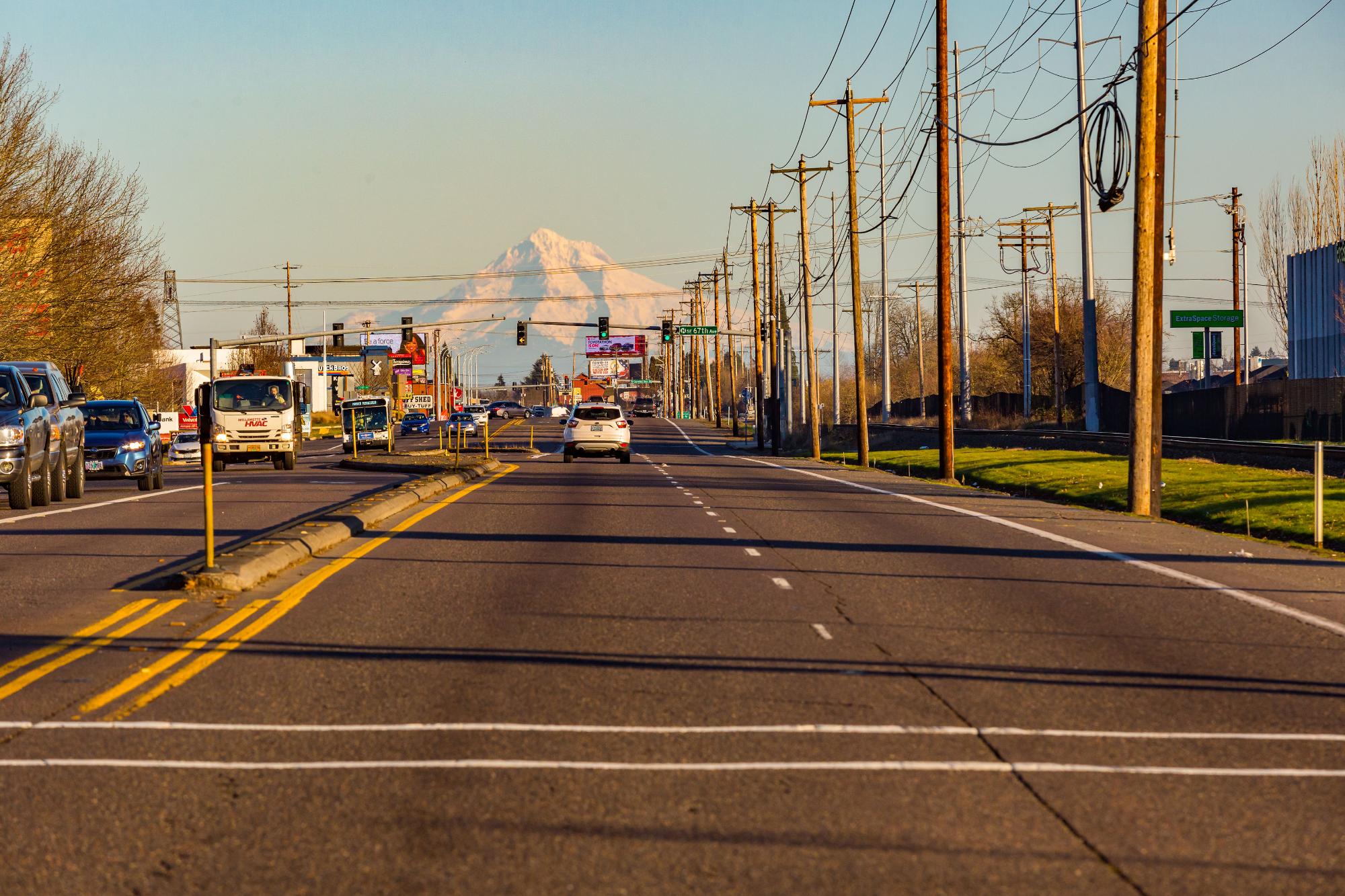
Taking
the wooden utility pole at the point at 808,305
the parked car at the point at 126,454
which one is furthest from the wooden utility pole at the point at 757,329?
the parked car at the point at 126,454

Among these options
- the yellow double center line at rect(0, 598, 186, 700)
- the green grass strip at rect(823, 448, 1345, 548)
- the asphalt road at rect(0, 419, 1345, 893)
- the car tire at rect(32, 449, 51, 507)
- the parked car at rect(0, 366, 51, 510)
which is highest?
the parked car at rect(0, 366, 51, 510)

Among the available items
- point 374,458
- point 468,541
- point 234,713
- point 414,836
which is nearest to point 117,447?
point 468,541

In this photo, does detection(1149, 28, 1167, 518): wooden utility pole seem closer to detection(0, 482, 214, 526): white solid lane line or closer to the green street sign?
detection(0, 482, 214, 526): white solid lane line

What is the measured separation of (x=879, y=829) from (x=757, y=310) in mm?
73508

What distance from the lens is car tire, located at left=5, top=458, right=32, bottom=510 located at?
22828 mm

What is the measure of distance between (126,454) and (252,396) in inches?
500

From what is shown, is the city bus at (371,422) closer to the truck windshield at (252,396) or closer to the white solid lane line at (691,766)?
the truck windshield at (252,396)

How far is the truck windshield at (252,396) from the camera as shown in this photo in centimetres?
4166

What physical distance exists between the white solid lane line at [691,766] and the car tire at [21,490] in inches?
672

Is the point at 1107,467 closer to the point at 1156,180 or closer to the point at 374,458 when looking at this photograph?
the point at 1156,180

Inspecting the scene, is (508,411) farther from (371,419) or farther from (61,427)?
(61,427)

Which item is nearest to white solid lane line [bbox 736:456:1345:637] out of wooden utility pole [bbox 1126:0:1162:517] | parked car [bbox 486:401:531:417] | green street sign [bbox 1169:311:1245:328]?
wooden utility pole [bbox 1126:0:1162:517]

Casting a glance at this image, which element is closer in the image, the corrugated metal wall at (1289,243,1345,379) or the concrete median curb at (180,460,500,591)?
the concrete median curb at (180,460,500,591)

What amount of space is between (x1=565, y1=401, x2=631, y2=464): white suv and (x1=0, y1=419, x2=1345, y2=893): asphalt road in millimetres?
29814
